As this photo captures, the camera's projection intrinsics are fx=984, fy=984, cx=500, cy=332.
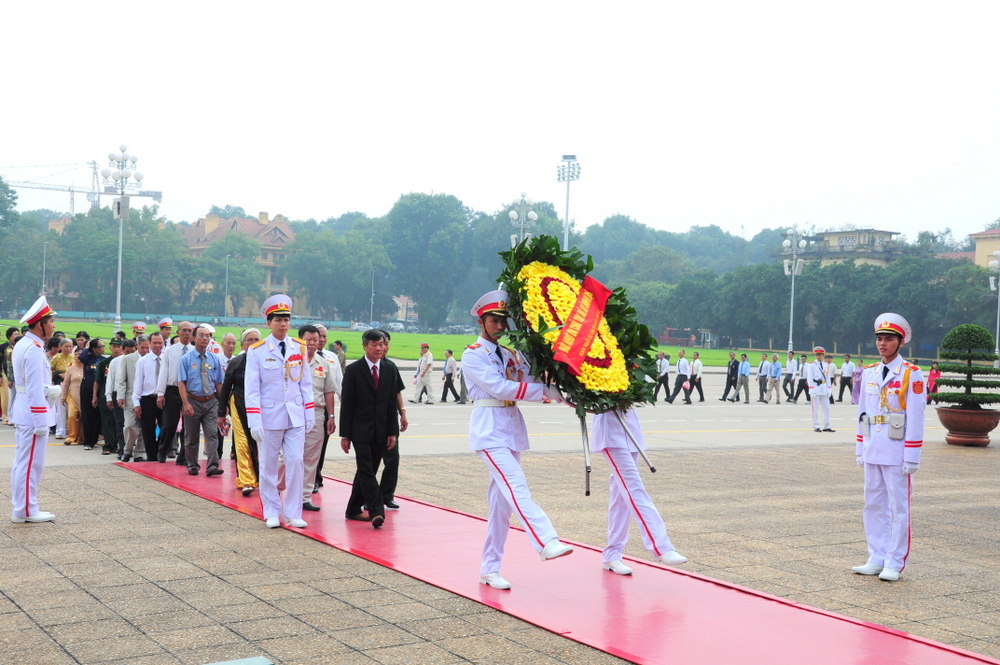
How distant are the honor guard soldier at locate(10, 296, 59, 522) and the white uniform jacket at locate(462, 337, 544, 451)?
13.6 ft

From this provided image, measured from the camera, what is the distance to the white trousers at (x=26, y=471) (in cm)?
809

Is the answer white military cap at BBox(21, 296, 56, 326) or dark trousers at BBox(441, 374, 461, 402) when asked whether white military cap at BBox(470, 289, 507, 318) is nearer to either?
white military cap at BBox(21, 296, 56, 326)

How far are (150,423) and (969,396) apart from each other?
45.9 ft

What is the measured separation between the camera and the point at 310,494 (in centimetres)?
964

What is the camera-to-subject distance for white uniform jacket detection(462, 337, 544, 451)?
6.06 metres

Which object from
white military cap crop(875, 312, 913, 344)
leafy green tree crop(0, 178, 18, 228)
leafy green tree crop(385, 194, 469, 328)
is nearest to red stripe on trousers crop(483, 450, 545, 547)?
white military cap crop(875, 312, 913, 344)

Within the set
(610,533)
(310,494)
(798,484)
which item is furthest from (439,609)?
(798,484)

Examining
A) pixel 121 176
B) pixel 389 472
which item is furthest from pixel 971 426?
pixel 121 176

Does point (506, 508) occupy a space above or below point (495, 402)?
below

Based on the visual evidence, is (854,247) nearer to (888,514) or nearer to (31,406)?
(888,514)

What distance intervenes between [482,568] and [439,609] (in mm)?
618

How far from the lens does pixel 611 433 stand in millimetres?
6457

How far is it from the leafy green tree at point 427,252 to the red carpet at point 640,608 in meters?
108

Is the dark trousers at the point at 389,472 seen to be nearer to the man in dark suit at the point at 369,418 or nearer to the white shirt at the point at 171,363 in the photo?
the man in dark suit at the point at 369,418
